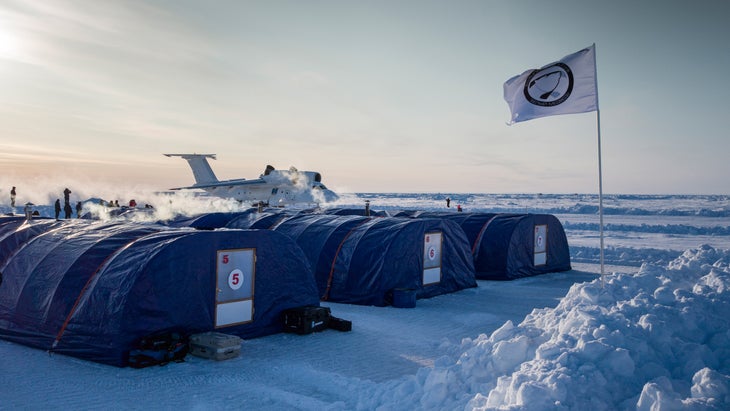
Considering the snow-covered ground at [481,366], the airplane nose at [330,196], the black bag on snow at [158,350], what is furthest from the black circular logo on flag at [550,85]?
the airplane nose at [330,196]

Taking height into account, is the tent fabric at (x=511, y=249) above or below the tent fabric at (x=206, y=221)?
below

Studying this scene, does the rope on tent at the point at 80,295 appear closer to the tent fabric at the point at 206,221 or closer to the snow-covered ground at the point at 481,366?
the snow-covered ground at the point at 481,366

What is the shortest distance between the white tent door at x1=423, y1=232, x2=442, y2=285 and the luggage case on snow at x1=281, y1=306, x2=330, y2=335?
519 cm

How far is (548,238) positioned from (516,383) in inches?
693

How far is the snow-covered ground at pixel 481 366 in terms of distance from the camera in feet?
16.6

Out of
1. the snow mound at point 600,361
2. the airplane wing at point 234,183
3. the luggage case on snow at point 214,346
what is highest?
the airplane wing at point 234,183

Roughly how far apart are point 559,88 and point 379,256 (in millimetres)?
6491

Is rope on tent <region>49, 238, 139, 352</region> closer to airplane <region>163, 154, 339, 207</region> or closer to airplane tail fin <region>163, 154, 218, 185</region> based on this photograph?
airplane <region>163, 154, 339, 207</region>

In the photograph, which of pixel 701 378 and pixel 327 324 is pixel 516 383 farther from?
pixel 327 324

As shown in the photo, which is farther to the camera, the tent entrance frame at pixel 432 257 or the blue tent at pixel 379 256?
the tent entrance frame at pixel 432 257

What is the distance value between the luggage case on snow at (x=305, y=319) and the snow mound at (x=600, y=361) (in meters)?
3.91

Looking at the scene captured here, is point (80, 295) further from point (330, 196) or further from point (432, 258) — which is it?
point (330, 196)

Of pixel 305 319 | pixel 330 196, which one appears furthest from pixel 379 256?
pixel 330 196

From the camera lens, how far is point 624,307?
655 centimetres
